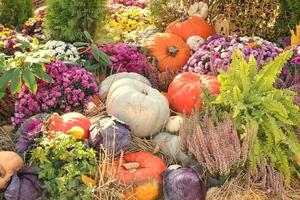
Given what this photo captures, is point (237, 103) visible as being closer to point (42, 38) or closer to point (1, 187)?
point (1, 187)

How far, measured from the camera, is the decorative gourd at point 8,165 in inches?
133

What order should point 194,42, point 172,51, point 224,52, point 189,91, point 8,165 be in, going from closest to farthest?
point 8,165 < point 189,91 < point 224,52 < point 172,51 < point 194,42

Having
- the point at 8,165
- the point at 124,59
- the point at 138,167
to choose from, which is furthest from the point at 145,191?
the point at 124,59

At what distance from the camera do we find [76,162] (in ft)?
11.1

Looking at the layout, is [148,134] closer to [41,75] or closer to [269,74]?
[41,75]

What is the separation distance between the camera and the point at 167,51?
5352 mm

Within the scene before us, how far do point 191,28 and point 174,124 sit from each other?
2186 millimetres

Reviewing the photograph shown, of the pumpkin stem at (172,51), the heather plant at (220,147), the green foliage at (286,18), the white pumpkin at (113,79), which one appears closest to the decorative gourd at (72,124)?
the white pumpkin at (113,79)

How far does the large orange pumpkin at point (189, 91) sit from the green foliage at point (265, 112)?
477mm

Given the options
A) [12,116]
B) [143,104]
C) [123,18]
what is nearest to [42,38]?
[123,18]

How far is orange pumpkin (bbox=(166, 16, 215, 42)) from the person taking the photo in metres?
5.86

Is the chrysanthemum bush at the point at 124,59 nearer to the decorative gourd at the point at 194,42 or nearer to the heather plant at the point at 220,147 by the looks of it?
the decorative gourd at the point at 194,42

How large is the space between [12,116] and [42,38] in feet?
5.96

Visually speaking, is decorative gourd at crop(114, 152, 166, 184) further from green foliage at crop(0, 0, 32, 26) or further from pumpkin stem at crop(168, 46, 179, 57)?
green foliage at crop(0, 0, 32, 26)
